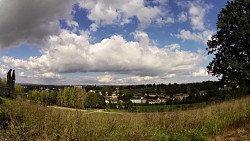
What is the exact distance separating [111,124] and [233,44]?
726 inches

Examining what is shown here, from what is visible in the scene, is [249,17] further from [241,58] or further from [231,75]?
[231,75]

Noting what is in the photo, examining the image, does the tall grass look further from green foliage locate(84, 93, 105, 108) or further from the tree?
the tree

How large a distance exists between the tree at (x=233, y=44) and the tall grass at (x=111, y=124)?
500 inches

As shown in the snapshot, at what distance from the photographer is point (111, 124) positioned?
8156 mm

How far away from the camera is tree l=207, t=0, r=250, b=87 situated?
2205cm

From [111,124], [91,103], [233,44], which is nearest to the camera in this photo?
[111,124]

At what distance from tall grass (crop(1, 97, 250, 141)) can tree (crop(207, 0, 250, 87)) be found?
41.7 ft

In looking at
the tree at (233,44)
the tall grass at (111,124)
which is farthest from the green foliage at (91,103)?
the tree at (233,44)

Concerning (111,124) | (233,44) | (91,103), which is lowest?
(111,124)

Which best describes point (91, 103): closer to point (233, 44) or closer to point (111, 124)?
point (111, 124)

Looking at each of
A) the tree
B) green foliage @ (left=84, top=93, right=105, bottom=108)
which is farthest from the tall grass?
the tree

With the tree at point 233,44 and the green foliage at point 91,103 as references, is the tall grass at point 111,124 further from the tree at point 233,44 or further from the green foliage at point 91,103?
the tree at point 233,44

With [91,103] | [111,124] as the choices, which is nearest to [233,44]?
[91,103]

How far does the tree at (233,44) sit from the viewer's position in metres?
22.0
